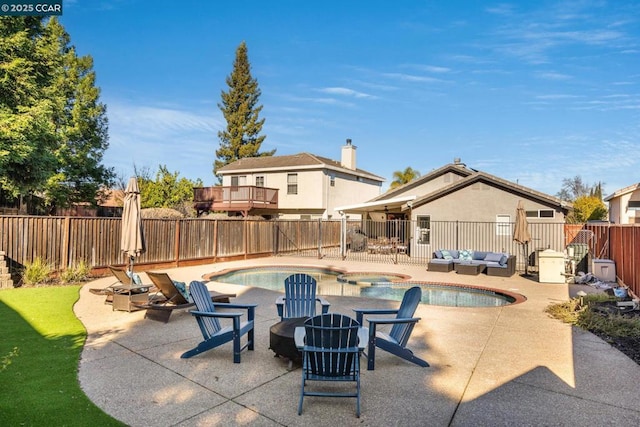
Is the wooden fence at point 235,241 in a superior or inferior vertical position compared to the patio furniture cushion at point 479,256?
superior

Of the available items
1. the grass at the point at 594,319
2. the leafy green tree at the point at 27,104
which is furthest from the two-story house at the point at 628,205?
the leafy green tree at the point at 27,104

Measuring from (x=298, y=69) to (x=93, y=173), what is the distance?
15.4 m

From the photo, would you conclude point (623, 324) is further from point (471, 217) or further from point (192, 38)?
point (192, 38)

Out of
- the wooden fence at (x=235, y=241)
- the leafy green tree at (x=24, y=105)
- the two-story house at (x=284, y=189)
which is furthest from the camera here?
the two-story house at (x=284, y=189)

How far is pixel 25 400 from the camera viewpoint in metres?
3.79

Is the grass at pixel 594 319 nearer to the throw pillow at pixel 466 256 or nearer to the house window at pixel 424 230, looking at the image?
the throw pillow at pixel 466 256

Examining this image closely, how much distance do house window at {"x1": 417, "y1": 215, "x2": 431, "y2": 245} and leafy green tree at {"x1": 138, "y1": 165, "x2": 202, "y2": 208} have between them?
23466 millimetres

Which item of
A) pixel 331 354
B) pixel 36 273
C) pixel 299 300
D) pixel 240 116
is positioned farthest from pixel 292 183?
pixel 331 354

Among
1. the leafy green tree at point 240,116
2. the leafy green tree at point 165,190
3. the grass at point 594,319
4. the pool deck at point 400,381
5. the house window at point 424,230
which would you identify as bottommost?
the pool deck at point 400,381

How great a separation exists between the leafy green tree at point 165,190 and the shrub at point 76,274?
23.3 metres

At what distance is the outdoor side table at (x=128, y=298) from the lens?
768cm

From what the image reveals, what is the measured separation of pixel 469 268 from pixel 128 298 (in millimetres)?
11369

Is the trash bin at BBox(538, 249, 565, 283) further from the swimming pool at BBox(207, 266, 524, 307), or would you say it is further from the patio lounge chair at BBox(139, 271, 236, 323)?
the patio lounge chair at BBox(139, 271, 236, 323)

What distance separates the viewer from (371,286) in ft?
42.3
